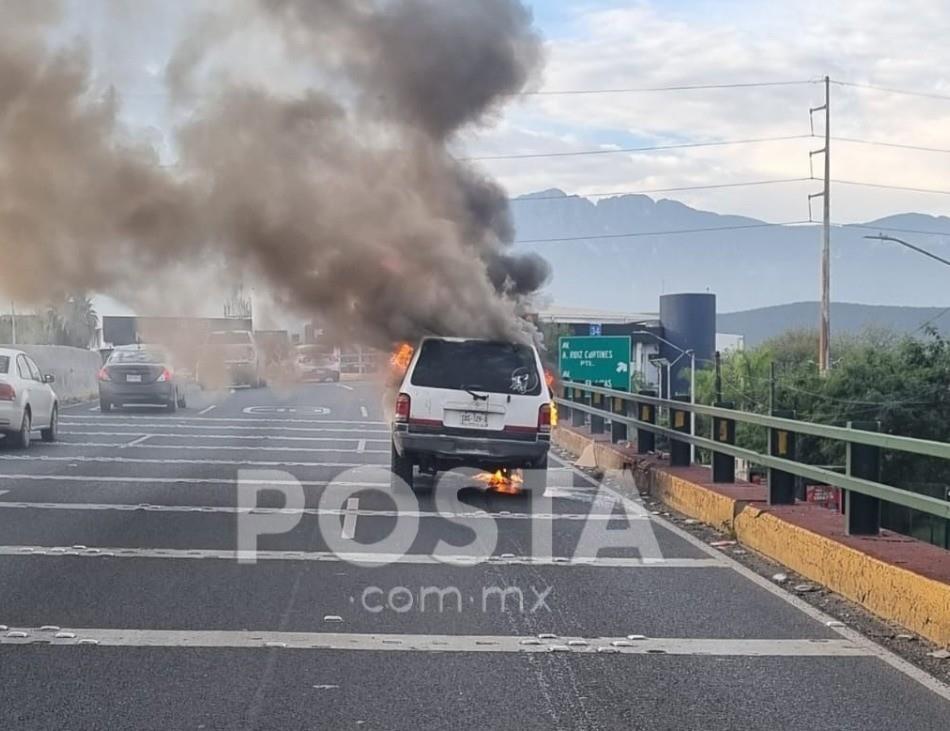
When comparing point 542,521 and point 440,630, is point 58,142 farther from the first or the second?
point 440,630

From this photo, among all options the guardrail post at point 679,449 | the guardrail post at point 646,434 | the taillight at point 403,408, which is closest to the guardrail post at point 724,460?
the guardrail post at point 679,449

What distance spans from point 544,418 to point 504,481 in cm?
164

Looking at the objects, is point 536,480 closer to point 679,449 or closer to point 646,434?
point 679,449

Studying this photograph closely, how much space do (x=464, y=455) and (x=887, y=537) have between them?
514 centimetres

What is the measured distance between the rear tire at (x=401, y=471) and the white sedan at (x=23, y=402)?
7.11 m

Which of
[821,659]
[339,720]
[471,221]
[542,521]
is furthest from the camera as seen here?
[471,221]

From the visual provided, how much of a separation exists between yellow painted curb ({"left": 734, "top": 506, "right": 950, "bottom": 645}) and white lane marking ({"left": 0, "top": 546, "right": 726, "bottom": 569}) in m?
0.57

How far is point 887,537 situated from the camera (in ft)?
29.1

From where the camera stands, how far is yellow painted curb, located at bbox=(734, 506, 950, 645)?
6922 mm

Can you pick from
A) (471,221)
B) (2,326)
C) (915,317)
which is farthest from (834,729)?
(915,317)

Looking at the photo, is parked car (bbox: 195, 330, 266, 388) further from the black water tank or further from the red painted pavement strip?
the black water tank

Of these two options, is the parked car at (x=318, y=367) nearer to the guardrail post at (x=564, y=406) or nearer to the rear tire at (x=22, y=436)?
the guardrail post at (x=564, y=406)

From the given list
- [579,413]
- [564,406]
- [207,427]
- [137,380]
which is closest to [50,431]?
[207,427]

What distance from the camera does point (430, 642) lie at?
6.73 m
